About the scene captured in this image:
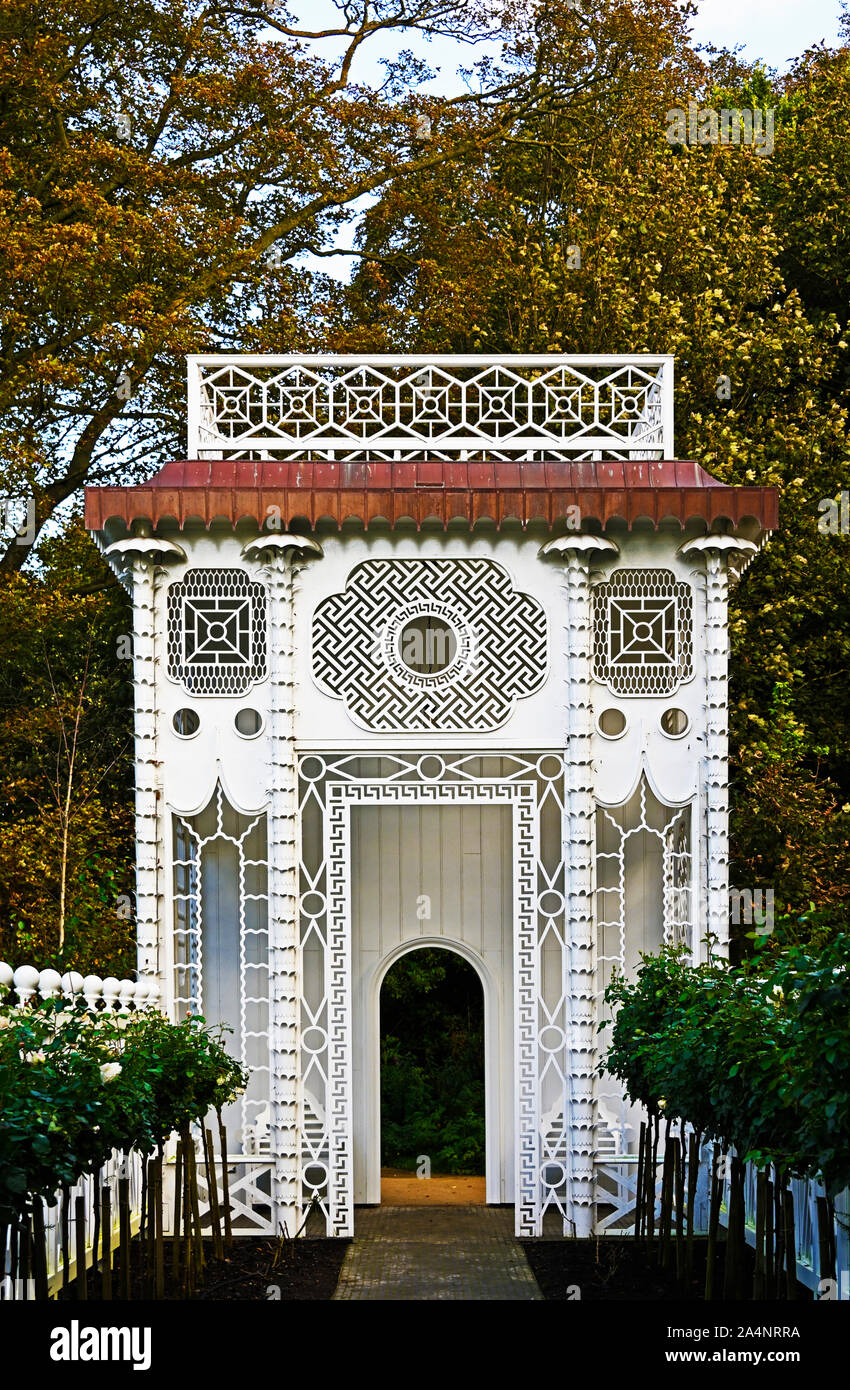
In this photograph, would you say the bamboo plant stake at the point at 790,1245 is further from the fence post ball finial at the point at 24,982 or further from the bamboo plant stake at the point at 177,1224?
the bamboo plant stake at the point at 177,1224

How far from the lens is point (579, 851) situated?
938 cm

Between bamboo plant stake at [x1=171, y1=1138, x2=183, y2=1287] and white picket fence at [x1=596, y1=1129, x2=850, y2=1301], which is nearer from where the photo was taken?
white picket fence at [x1=596, y1=1129, x2=850, y2=1301]

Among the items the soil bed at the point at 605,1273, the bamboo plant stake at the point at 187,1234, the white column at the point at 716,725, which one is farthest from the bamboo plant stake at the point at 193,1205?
the white column at the point at 716,725

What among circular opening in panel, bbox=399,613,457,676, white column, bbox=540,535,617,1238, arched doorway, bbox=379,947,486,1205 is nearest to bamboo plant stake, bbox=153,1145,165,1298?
white column, bbox=540,535,617,1238

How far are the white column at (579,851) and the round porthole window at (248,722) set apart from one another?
76.6 inches

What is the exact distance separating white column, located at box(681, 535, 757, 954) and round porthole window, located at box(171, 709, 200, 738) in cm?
325

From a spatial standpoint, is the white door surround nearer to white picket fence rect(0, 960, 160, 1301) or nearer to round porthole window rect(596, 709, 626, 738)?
white picket fence rect(0, 960, 160, 1301)

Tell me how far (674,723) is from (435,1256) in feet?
12.1

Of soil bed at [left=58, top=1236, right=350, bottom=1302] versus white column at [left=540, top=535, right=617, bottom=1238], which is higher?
white column at [left=540, top=535, right=617, bottom=1238]

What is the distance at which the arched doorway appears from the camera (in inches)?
554

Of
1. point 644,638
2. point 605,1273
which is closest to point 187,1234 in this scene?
point 605,1273

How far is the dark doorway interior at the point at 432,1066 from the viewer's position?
1446 centimetres

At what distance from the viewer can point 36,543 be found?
49.9ft
